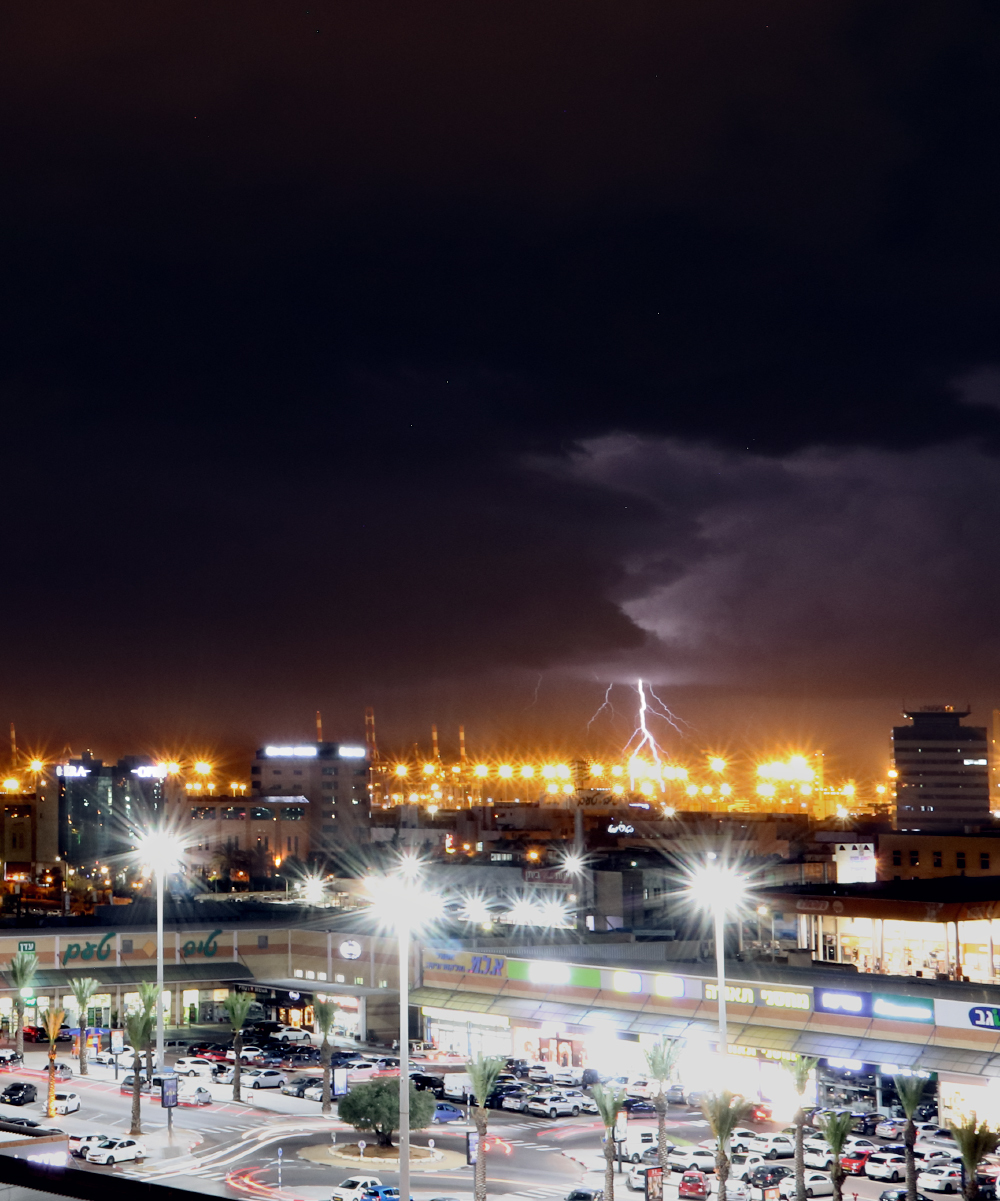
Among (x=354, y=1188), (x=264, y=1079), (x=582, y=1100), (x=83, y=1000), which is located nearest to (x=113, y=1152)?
(x=354, y=1188)

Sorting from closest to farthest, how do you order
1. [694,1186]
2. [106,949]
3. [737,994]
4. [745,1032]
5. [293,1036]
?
[694,1186] < [745,1032] < [737,994] < [293,1036] < [106,949]

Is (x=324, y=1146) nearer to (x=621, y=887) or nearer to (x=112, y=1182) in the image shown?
(x=112, y=1182)

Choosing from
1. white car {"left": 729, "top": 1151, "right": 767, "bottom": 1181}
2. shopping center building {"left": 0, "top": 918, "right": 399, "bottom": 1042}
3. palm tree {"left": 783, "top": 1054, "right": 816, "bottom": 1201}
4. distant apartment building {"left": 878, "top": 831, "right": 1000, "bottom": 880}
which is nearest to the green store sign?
shopping center building {"left": 0, "top": 918, "right": 399, "bottom": 1042}

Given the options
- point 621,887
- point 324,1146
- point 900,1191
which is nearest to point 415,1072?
point 324,1146

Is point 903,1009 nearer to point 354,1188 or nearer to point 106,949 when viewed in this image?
point 354,1188

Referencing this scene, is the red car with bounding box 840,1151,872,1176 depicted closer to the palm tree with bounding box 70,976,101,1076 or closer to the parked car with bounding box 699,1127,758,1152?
the parked car with bounding box 699,1127,758,1152

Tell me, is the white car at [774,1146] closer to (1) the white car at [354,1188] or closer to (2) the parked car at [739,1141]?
(2) the parked car at [739,1141]

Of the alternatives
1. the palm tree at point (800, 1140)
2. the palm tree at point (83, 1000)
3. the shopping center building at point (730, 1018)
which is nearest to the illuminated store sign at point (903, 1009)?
the shopping center building at point (730, 1018)
